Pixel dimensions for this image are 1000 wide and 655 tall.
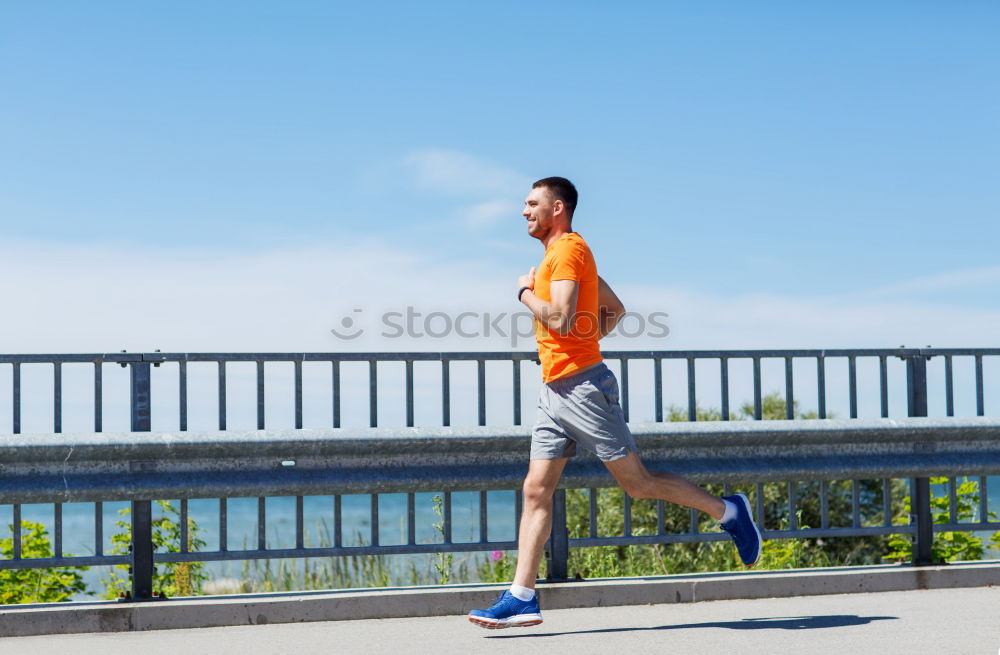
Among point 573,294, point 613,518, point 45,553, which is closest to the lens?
point 573,294

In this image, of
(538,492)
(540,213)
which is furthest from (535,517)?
(540,213)

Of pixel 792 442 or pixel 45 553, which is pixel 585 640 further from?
pixel 45 553

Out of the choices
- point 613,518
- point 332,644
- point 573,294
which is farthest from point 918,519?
point 613,518

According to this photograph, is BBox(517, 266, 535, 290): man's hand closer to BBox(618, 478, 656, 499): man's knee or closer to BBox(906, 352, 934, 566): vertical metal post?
BBox(618, 478, 656, 499): man's knee

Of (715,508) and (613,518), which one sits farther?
(613,518)

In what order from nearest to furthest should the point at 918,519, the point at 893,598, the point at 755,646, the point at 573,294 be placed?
the point at 755,646, the point at 573,294, the point at 893,598, the point at 918,519

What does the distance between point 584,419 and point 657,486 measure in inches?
21.3

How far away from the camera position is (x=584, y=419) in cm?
530

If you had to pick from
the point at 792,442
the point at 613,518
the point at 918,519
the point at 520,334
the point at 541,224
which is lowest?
the point at 613,518

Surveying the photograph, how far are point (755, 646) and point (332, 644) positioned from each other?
6.40 ft

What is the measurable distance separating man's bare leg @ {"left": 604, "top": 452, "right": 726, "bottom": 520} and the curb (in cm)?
88

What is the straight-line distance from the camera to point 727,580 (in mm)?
6297

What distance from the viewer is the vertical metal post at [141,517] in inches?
227

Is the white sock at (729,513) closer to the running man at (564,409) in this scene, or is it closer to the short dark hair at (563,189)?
the running man at (564,409)
